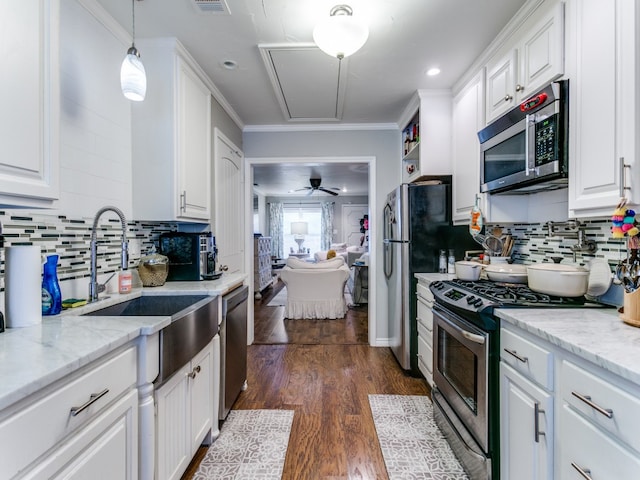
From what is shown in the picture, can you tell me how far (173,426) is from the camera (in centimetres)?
140

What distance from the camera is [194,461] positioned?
1.73 m

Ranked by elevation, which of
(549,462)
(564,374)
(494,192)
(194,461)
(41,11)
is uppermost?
(41,11)

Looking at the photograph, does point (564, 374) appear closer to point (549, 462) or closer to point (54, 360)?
point (549, 462)

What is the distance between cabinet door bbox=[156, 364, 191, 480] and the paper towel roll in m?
0.55

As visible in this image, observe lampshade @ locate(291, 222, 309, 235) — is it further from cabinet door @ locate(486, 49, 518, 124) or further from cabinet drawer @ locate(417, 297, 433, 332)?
A: cabinet door @ locate(486, 49, 518, 124)

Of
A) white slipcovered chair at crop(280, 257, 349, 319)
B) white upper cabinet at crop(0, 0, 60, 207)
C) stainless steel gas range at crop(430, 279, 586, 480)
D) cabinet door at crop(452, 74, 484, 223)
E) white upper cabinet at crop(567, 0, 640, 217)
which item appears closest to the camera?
white upper cabinet at crop(0, 0, 60, 207)

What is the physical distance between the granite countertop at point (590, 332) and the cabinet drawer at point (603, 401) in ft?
0.20

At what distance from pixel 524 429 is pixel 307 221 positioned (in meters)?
8.53

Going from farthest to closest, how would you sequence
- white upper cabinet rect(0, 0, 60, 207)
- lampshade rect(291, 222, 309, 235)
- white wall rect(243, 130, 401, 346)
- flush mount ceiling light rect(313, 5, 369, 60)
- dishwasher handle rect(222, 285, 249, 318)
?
lampshade rect(291, 222, 309, 235) < white wall rect(243, 130, 401, 346) < dishwasher handle rect(222, 285, 249, 318) < flush mount ceiling light rect(313, 5, 369, 60) < white upper cabinet rect(0, 0, 60, 207)

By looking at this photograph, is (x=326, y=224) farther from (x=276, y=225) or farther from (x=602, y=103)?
(x=602, y=103)

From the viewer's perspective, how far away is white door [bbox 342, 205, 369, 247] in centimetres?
936

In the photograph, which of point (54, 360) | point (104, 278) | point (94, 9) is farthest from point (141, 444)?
point (94, 9)

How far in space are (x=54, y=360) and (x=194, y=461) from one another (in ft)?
4.20

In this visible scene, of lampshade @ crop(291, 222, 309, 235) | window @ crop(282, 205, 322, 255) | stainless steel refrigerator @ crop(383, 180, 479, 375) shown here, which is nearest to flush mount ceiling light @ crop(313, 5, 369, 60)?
stainless steel refrigerator @ crop(383, 180, 479, 375)
